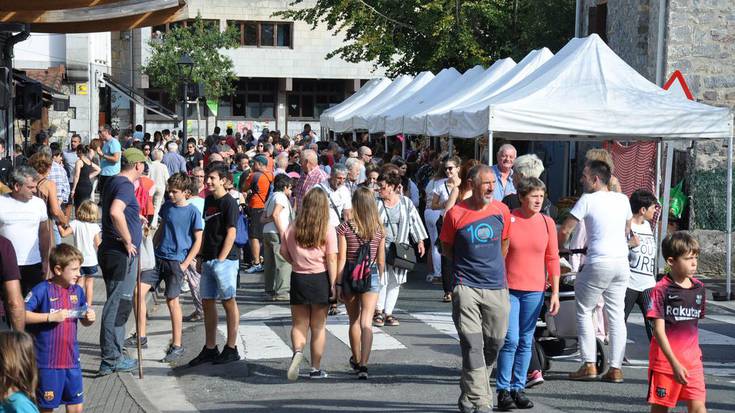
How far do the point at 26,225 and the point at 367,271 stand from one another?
2.82m

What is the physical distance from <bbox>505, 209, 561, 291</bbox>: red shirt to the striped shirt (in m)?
1.83

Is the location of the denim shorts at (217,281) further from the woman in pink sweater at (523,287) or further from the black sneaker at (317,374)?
the woman in pink sweater at (523,287)

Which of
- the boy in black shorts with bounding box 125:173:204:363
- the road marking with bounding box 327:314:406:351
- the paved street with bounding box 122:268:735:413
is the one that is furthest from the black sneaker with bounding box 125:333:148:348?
the road marking with bounding box 327:314:406:351

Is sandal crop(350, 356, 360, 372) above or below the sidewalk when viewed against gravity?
above

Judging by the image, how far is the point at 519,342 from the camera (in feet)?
27.6

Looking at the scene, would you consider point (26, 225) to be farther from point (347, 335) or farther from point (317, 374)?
point (347, 335)

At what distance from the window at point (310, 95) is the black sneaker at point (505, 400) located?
57.5 metres

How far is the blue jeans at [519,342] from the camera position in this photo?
27.3 feet

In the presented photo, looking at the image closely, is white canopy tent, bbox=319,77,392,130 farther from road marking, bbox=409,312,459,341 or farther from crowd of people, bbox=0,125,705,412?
road marking, bbox=409,312,459,341

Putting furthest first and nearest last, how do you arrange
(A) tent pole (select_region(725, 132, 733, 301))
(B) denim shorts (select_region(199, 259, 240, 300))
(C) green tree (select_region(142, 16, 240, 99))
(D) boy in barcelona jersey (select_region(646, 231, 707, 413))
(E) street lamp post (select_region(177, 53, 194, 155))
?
(C) green tree (select_region(142, 16, 240, 99)) → (E) street lamp post (select_region(177, 53, 194, 155)) → (A) tent pole (select_region(725, 132, 733, 301)) → (B) denim shorts (select_region(199, 259, 240, 300)) → (D) boy in barcelona jersey (select_region(646, 231, 707, 413))

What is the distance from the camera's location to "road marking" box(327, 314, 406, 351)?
437 inches

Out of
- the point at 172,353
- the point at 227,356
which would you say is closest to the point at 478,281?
the point at 227,356

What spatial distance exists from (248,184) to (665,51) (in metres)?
7.42

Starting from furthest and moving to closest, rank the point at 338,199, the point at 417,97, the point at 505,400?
the point at 417,97, the point at 338,199, the point at 505,400
